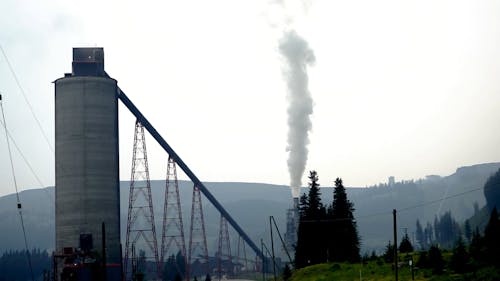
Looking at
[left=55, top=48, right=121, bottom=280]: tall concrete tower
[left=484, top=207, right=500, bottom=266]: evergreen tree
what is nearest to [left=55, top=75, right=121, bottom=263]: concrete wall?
[left=55, top=48, right=121, bottom=280]: tall concrete tower

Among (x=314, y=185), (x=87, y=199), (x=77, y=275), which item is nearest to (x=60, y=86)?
(x=87, y=199)

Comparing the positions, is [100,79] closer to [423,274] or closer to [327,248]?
[327,248]

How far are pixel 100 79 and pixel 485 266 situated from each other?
2455 inches

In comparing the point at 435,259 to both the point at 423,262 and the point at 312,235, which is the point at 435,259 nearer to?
the point at 423,262

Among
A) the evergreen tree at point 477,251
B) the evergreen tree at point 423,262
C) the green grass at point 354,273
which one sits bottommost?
the green grass at point 354,273

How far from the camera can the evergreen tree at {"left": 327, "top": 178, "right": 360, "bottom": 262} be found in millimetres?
90875

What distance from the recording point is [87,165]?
8850 cm

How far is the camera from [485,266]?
52.6 meters

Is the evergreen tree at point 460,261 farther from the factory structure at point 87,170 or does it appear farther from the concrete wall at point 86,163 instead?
the concrete wall at point 86,163

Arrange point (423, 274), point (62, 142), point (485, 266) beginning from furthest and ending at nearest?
point (62, 142) < point (423, 274) < point (485, 266)

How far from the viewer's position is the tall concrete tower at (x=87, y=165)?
286 feet

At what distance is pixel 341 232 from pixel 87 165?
130 ft

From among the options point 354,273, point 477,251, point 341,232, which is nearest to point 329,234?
point 341,232

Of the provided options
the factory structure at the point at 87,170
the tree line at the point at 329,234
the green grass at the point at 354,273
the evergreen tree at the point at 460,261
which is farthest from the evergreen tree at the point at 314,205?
the evergreen tree at the point at 460,261
